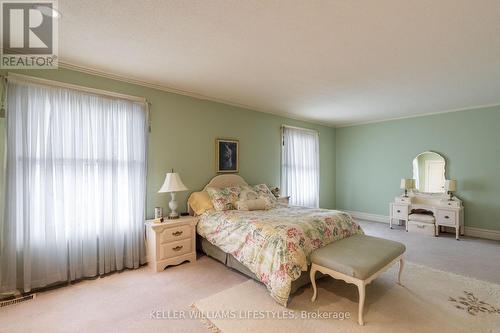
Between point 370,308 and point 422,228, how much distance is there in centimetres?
342

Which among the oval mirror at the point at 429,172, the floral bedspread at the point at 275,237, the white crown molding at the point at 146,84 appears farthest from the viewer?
the oval mirror at the point at 429,172

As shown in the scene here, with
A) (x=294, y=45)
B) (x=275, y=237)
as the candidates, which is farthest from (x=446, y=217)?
(x=294, y=45)

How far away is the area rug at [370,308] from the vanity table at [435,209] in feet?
6.65

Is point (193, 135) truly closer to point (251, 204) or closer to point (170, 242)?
point (251, 204)

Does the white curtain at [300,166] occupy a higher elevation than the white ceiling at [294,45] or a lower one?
lower

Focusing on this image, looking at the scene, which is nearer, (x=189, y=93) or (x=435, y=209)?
(x=189, y=93)

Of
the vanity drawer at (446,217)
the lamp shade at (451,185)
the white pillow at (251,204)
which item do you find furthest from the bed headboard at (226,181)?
the lamp shade at (451,185)

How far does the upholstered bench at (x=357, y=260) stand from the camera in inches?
81.7

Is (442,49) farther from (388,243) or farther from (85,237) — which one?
(85,237)

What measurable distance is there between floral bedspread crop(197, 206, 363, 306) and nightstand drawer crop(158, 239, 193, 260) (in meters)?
0.24

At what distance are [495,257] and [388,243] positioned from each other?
7.71 ft

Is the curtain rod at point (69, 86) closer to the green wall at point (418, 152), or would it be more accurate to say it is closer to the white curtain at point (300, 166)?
the white curtain at point (300, 166)

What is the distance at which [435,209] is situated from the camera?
15.3ft

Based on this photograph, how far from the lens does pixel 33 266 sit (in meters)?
2.57
